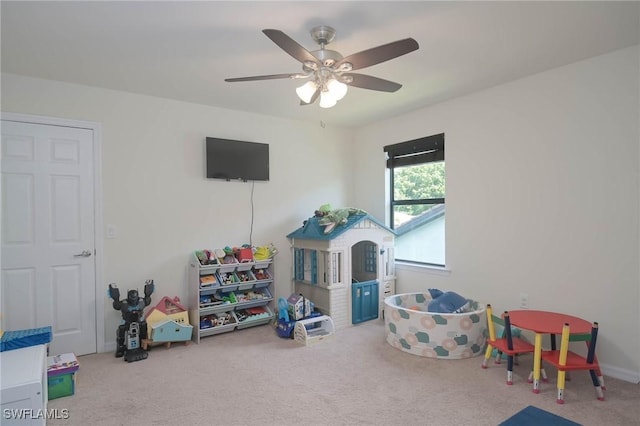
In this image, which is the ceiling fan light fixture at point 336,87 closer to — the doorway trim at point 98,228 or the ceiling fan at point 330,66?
the ceiling fan at point 330,66

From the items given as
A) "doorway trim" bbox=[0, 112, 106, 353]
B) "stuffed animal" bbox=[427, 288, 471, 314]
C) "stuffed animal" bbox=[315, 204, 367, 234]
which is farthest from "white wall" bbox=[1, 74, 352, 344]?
"stuffed animal" bbox=[427, 288, 471, 314]

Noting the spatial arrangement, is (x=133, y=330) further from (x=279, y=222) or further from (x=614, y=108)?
(x=614, y=108)

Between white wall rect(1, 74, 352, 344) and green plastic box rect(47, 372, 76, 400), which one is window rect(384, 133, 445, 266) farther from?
green plastic box rect(47, 372, 76, 400)

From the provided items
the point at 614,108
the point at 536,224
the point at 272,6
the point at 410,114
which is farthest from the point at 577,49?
the point at 272,6

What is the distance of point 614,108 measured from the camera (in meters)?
2.61

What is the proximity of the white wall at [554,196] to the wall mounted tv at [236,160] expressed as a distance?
6.47 ft

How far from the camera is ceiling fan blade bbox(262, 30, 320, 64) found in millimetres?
1693

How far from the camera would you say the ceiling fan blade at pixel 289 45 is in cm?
169

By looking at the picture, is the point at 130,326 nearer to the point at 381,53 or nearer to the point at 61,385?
the point at 61,385

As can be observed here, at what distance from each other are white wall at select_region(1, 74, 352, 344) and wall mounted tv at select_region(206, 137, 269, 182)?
0.11 m

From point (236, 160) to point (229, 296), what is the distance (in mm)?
1473

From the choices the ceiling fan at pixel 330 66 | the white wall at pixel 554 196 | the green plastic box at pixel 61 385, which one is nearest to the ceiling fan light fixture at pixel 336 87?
the ceiling fan at pixel 330 66

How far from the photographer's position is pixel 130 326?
10.0 feet

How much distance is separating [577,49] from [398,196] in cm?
232
